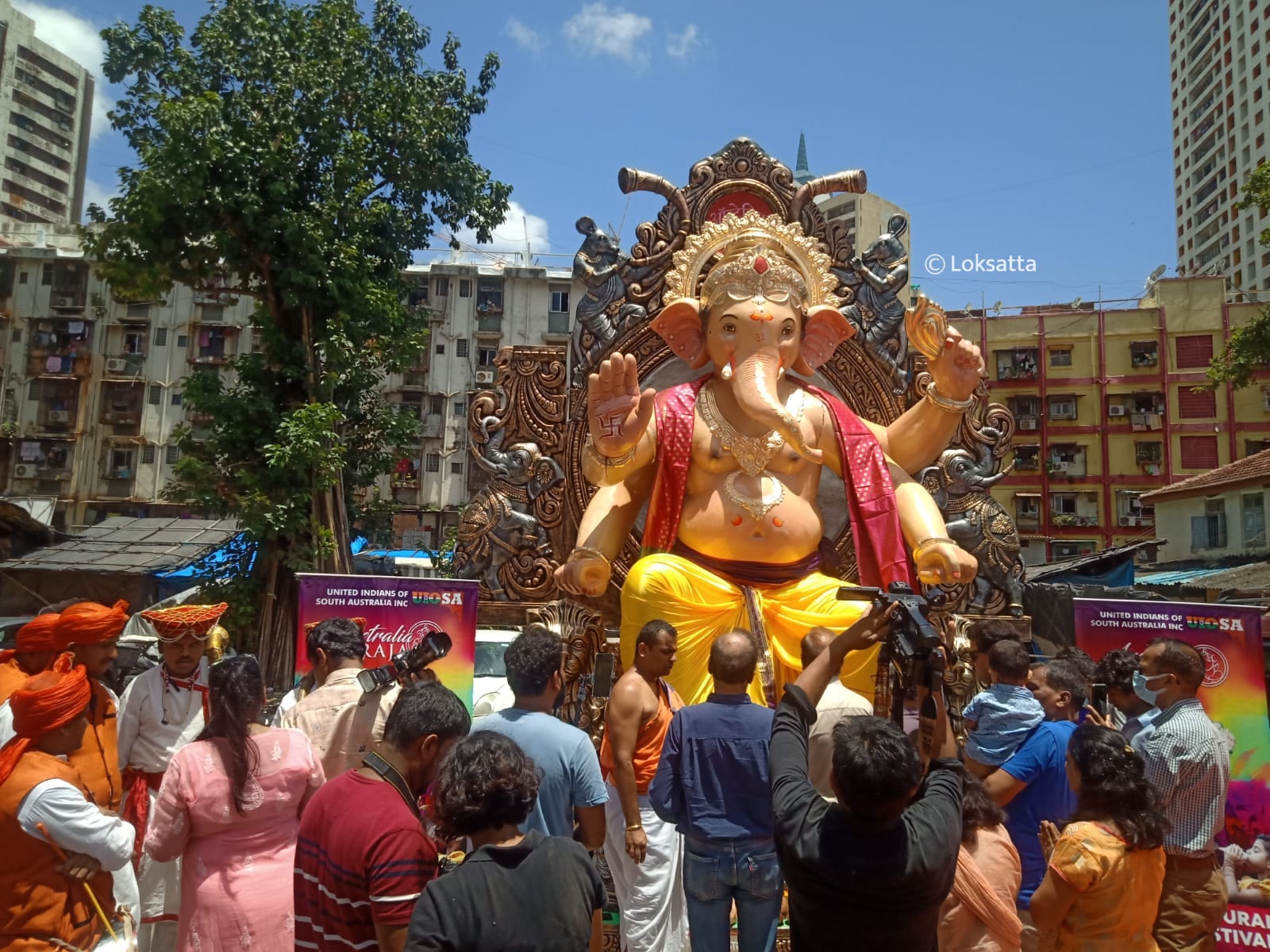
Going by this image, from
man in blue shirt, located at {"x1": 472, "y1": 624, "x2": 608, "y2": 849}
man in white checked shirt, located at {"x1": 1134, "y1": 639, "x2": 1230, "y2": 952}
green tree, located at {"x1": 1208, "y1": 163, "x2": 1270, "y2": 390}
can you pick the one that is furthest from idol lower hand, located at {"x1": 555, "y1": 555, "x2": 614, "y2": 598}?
green tree, located at {"x1": 1208, "y1": 163, "x2": 1270, "y2": 390}

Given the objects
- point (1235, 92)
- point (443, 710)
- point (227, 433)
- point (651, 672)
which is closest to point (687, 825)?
point (651, 672)

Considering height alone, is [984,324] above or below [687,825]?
above

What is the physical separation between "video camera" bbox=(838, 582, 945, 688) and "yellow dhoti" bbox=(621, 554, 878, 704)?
3088 millimetres

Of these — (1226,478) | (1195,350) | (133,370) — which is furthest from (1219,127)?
(133,370)

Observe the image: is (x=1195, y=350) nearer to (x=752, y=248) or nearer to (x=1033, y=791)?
(x=752, y=248)

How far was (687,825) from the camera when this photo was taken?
10.2 ft

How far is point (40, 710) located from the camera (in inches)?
112

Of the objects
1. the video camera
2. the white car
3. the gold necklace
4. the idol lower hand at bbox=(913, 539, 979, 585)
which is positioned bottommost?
the white car

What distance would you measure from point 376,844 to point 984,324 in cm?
2818

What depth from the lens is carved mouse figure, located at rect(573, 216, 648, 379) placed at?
7176 millimetres

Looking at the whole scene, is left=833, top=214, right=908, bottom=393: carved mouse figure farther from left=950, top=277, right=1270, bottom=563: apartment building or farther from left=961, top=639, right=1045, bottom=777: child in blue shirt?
left=950, top=277, right=1270, bottom=563: apartment building

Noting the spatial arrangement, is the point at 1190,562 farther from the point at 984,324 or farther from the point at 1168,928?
the point at 1168,928

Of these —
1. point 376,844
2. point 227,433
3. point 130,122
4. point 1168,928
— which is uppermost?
point 130,122

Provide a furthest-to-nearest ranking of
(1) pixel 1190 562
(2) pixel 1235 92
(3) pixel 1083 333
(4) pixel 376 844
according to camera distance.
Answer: (2) pixel 1235 92 → (3) pixel 1083 333 → (1) pixel 1190 562 → (4) pixel 376 844
